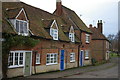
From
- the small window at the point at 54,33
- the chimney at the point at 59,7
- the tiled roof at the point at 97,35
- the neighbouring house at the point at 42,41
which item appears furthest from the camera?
the tiled roof at the point at 97,35

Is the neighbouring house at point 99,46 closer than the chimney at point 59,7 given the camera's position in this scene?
No

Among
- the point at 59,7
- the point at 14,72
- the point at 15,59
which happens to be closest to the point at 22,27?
the point at 15,59

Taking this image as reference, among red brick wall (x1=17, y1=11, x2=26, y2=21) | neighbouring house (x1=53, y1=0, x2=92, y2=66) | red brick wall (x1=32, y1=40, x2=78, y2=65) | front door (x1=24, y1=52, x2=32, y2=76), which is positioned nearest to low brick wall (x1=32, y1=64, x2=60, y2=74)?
red brick wall (x1=32, y1=40, x2=78, y2=65)

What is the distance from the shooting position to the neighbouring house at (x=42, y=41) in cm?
1623

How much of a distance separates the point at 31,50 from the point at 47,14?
1016 centimetres

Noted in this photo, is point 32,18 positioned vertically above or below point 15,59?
above

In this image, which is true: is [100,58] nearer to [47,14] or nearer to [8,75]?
[47,14]

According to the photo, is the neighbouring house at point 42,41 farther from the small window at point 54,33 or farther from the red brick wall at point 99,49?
the red brick wall at point 99,49

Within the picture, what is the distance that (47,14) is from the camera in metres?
26.8

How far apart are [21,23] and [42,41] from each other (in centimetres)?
335

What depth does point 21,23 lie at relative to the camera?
672 inches

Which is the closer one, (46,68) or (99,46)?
(46,68)

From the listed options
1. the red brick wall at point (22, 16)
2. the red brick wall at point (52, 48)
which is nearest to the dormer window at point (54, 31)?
the red brick wall at point (52, 48)

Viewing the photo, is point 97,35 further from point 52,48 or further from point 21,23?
point 21,23
